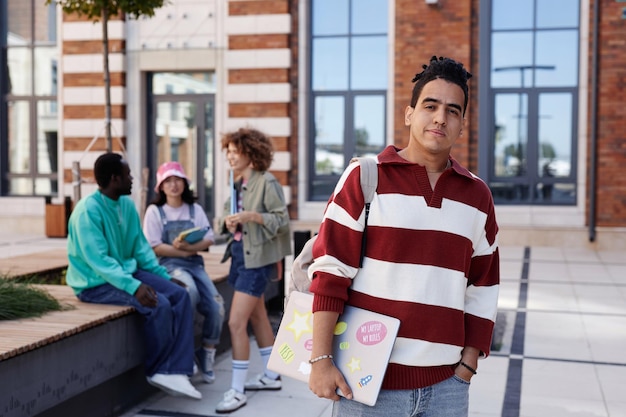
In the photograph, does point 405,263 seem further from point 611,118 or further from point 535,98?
point 611,118

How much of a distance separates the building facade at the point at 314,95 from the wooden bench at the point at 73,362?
1045 centimetres

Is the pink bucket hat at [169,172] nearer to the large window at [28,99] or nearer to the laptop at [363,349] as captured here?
the laptop at [363,349]

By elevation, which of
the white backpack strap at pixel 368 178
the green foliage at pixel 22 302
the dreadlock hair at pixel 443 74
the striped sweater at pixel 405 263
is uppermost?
the dreadlock hair at pixel 443 74

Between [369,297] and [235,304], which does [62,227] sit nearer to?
[235,304]

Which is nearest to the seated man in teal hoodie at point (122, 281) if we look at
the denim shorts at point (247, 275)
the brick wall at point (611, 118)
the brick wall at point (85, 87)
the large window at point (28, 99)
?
the denim shorts at point (247, 275)

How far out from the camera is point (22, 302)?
17.1ft

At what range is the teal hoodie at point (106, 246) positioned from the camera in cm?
537

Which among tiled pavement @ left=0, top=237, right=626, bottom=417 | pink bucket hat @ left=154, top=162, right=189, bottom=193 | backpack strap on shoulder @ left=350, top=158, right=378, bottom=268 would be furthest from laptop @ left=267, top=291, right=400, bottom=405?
pink bucket hat @ left=154, top=162, right=189, bottom=193

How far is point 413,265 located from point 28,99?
17981 millimetres

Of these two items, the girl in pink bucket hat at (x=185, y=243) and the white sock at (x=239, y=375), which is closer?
the white sock at (x=239, y=375)

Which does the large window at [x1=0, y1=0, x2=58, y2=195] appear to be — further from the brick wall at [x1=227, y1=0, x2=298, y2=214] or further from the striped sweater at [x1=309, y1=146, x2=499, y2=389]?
the striped sweater at [x1=309, y1=146, x2=499, y2=389]

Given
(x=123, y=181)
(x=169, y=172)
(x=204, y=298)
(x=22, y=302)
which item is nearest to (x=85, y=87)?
(x=169, y=172)

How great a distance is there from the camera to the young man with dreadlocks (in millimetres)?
2518

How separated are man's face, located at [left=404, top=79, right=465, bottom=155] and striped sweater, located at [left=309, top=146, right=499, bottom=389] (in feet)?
0.28
